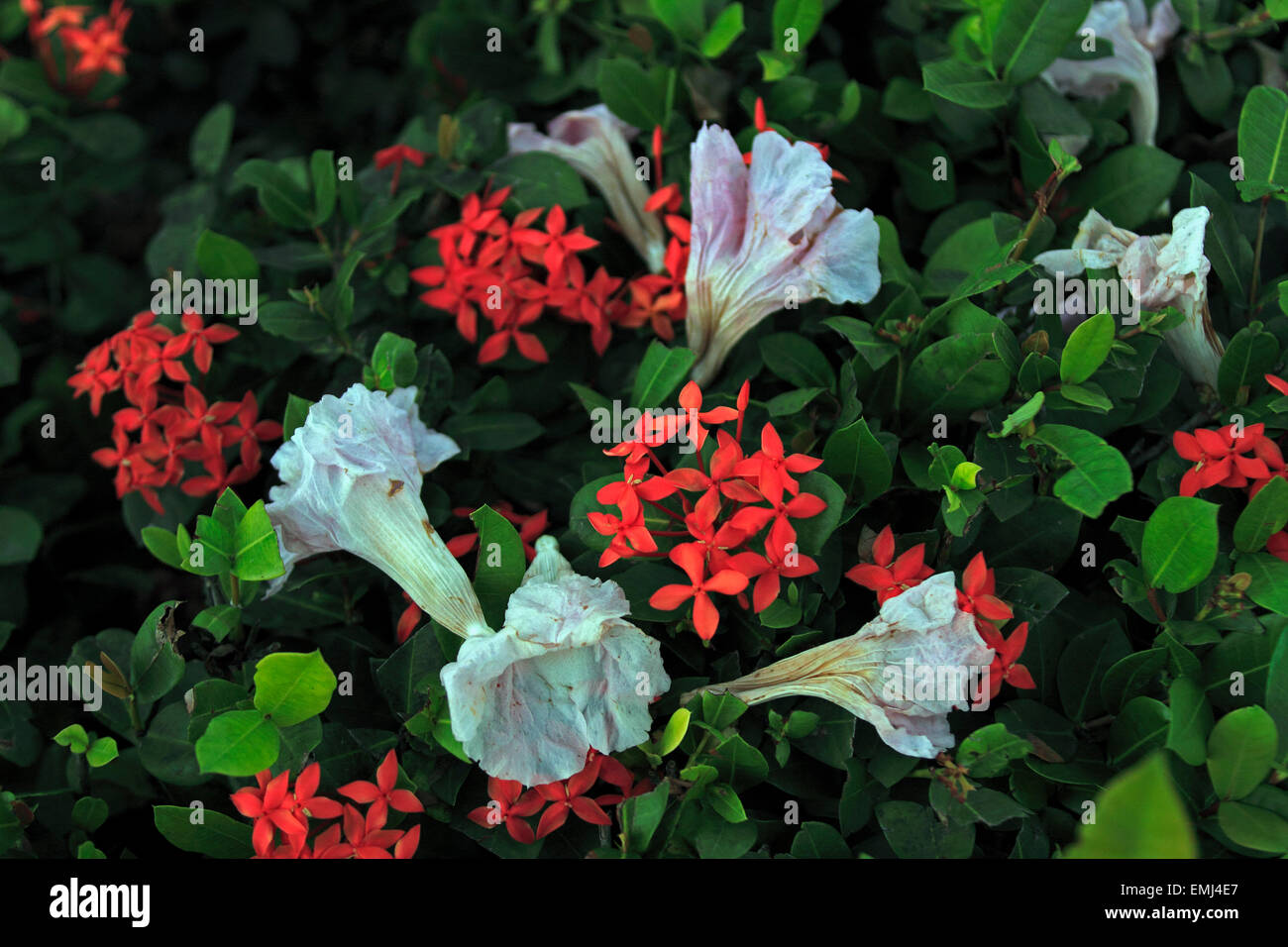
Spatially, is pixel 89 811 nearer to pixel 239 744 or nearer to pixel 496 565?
pixel 239 744

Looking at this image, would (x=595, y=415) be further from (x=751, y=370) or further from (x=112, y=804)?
(x=112, y=804)

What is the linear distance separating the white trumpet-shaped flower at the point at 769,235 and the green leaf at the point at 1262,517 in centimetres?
48

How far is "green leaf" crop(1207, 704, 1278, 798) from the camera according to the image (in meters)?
1.01

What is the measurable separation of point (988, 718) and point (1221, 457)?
15.1 inches

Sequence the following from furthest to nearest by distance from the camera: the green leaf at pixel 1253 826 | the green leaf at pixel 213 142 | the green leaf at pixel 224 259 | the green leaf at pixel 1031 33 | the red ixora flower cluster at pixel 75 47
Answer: the red ixora flower cluster at pixel 75 47 → the green leaf at pixel 213 142 → the green leaf at pixel 224 259 → the green leaf at pixel 1031 33 → the green leaf at pixel 1253 826

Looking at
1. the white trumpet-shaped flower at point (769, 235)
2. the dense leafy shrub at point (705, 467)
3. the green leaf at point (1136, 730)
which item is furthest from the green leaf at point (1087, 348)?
the green leaf at point (1136, 730)

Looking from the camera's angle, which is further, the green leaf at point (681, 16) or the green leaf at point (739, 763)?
the green leaf at point (681, 16)

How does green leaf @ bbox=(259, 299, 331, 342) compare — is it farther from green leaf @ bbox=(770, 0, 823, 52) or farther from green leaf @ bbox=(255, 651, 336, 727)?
green leaf @ bbox=(770, 0, 823, 52)

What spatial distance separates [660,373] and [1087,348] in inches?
19.2

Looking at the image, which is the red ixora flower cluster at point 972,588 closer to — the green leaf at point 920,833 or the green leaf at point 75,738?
the green leaf at point 920,833

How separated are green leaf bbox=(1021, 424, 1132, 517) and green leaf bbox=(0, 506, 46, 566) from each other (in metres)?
1.37

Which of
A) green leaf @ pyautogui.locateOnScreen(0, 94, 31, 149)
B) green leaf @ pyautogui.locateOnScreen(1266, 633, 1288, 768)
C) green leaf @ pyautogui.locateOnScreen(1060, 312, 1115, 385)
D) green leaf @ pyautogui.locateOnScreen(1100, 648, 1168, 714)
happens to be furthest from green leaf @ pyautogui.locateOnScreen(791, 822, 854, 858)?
green leaf @ pyautogui.locateOnScreen(0, 94, 31, 149)

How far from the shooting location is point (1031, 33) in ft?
4.52

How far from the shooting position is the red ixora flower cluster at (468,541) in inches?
49.7
